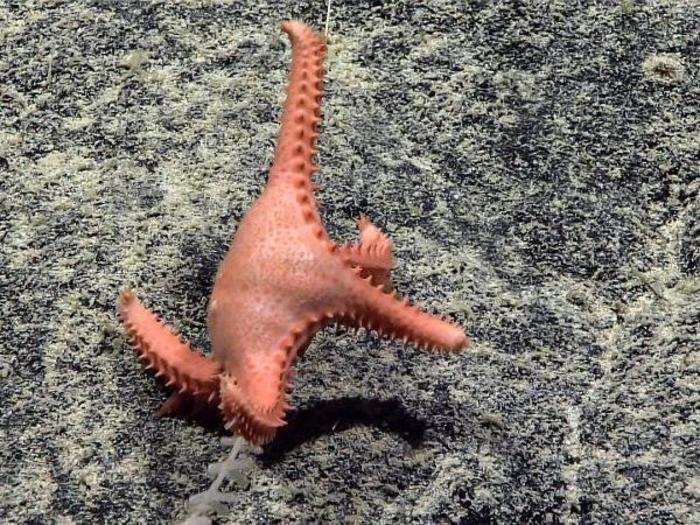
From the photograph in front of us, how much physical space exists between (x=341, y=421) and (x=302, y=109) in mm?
1006

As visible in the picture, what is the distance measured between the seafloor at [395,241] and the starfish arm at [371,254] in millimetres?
172

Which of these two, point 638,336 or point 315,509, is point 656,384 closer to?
point 638,336

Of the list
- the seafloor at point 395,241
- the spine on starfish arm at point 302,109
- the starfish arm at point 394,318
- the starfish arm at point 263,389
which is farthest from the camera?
the seafloor at point 395,241

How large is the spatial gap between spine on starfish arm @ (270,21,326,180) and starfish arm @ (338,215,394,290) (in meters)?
0.26

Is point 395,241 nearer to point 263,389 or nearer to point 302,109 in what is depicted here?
point 302,109

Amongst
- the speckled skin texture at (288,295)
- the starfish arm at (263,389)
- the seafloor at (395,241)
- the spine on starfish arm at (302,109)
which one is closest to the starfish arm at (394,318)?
the speckled skin texture at (288,295)

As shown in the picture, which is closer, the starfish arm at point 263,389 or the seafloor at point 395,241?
the starfish arm at point 263,389

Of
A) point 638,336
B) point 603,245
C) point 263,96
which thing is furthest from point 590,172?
point 263,96

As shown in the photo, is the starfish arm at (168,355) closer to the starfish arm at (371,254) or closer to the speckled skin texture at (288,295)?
the speckled skin texture at (288,295)

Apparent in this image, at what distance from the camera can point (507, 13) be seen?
321 cm

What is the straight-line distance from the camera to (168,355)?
250 cm

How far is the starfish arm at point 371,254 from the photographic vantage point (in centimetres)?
249

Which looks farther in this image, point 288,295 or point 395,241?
point 395,241

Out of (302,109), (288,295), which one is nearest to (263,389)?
(288,295)
